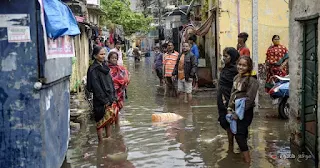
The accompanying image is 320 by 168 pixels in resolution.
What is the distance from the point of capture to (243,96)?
6.00 metres

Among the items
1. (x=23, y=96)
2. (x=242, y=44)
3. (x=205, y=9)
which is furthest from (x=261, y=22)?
(x=23, y=96)

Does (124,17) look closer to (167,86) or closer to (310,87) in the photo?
(167,86)

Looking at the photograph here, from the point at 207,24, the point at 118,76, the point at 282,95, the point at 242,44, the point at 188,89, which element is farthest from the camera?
the point at 207,24

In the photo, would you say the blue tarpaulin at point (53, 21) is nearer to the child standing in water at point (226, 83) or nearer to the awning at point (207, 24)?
the child standing in water at point (226, 83)

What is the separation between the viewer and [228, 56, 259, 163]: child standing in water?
5.88 m

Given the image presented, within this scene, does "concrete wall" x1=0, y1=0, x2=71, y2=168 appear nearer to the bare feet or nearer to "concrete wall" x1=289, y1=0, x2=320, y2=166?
the bare feet

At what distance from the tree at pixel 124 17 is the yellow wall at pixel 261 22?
20321 millimetres

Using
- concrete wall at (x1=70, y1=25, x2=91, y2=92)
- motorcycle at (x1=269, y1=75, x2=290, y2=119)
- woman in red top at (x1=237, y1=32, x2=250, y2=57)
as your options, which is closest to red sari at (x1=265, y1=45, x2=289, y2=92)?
motorcycle at (x1=269, y1=75, x2=290, y2=119)

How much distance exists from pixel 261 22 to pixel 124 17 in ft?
94.7

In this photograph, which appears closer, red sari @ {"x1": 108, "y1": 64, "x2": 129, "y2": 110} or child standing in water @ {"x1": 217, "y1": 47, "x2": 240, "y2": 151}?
child standing in water @ {"x1": 217, "y1": 47, "x2": 240, "y2": 151}

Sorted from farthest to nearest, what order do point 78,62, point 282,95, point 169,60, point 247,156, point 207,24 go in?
point 207,24 < point 169,60 < point 78,62 < point 282,95 < point 247,156

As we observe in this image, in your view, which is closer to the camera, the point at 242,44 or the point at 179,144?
the point at 179,144

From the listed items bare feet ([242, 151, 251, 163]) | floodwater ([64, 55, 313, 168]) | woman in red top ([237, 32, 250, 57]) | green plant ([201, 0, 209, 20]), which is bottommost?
floodwater ([64, 55, 313, 168])

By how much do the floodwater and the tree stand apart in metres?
24.8
